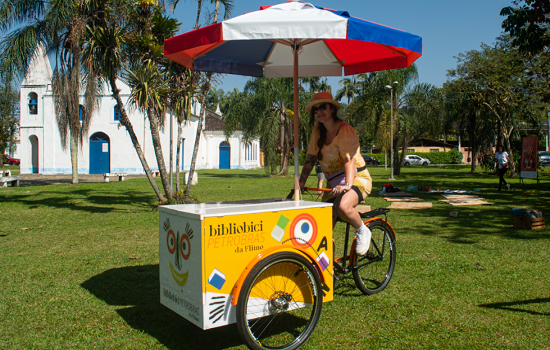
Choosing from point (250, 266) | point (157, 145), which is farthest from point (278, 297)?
point (157, 145)

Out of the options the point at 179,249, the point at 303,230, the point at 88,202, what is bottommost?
the point at 88,202

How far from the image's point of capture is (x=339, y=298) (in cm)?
412

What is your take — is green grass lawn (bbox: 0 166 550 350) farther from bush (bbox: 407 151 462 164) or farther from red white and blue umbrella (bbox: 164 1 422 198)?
bush (bbox: 407 151 462 164)

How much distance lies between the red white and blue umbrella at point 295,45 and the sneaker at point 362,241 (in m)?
0.78

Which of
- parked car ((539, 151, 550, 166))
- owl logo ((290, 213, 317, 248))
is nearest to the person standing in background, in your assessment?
owl logo ((290, 213, 317, 248))

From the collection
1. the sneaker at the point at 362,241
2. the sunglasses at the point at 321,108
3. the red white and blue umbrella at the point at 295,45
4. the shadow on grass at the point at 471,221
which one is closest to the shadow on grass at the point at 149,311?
the sneaker at the point at 362,241

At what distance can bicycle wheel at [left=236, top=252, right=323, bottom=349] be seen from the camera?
2.78 m

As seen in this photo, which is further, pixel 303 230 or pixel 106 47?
pixel 106 47

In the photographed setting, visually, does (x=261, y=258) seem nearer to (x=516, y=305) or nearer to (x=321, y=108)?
(x=321, y=108)

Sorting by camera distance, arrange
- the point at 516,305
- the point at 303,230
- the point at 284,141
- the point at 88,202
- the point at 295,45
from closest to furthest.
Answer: the point at 303,230 < the point at 516,305 < the point at 295,45 < the point at 88,202 < the point at 284,141

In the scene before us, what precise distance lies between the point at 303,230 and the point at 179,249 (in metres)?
0.92

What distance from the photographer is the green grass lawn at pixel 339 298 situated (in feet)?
10.5

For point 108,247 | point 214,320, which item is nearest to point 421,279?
point 214,320

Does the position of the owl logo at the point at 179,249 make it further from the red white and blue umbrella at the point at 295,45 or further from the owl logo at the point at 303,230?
the red white and blue umbrella at the point at 295,45
